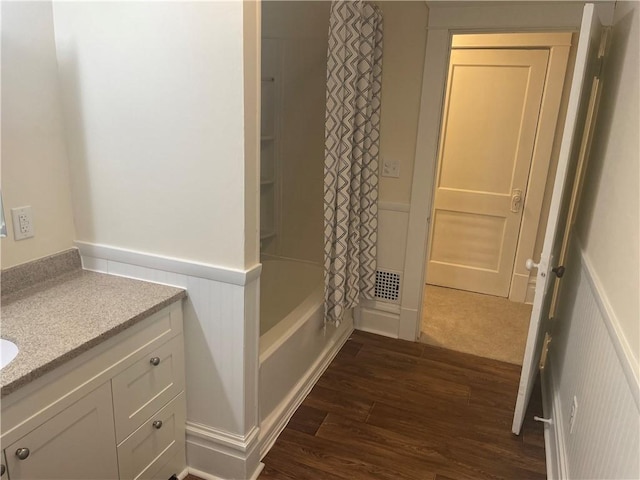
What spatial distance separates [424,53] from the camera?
2.63m

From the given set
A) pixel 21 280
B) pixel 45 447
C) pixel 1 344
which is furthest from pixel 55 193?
pixel 45 447

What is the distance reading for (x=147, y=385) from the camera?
5.32 ft

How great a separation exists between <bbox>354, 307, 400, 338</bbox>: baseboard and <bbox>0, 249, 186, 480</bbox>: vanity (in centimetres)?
158

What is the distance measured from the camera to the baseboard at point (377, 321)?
3.12 metres

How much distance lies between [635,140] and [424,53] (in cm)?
146

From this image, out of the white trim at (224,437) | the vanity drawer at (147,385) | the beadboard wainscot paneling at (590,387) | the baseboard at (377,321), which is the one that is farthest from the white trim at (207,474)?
the baseboard at (377,321)

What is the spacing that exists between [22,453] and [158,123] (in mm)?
1061

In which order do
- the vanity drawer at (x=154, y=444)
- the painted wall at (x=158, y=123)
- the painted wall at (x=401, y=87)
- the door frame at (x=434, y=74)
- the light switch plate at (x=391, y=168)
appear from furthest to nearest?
the light switch plate at (x=391, y=168) < the painted wall at (x=401, y=87) < the door frame at (x=434, y=74) < the vanity drawer at (x=154, y=444) < the painted wall at (x=158, y=123)

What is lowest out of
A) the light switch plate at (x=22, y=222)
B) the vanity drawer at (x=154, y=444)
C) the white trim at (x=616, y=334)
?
the vanity drawer at (x=154, y=444)

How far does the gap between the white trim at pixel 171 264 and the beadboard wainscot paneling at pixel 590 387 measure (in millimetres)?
1164

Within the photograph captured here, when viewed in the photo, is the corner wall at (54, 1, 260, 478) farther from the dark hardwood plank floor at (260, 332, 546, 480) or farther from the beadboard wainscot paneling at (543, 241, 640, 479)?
the beadboard wainscot paneling at (543, 241, 640, 479)

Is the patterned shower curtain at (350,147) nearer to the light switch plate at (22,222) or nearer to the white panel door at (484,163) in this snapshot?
the white panel door at (484,163)

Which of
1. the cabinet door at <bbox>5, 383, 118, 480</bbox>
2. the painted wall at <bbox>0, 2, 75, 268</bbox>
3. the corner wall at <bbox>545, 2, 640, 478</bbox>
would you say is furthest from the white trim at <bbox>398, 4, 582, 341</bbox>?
the cabinet door at <bbox>5, 383, 118, 480</bbox>

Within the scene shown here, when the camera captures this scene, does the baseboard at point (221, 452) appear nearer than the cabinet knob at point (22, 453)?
No
